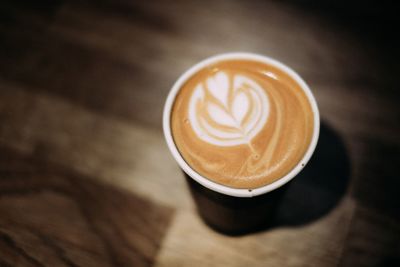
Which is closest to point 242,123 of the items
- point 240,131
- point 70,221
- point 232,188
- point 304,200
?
point 240,131

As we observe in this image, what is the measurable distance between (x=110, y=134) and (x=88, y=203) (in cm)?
20

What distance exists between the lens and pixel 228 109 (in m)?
0.71

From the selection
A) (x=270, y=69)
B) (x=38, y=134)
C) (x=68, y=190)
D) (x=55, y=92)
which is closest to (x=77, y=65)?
(x=55, y=92)

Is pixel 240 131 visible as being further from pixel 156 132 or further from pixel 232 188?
pixel 156 132

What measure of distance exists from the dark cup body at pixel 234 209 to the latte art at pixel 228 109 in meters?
0.10

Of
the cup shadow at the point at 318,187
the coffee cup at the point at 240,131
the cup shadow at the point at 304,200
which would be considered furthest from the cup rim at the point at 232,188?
the cup shadow at the point at 318,187

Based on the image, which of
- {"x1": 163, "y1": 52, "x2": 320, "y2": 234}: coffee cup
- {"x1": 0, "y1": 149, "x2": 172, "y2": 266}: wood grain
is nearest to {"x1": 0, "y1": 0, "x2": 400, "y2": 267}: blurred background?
{"x1": 0, "y1": 149, "x2": 172, "y2": 266}: wood grain

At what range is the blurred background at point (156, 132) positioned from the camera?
85 cm

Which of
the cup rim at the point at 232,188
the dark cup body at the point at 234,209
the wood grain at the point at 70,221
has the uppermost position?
the cup rim at the point at 232,188

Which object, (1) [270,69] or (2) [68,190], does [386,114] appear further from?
(2) [68,190]

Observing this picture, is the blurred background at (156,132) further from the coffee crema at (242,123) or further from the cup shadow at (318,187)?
the coffee crema at (242,123)

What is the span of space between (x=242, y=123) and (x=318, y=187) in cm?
34

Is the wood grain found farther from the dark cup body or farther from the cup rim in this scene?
the cup rim

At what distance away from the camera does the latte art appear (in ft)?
2.23
